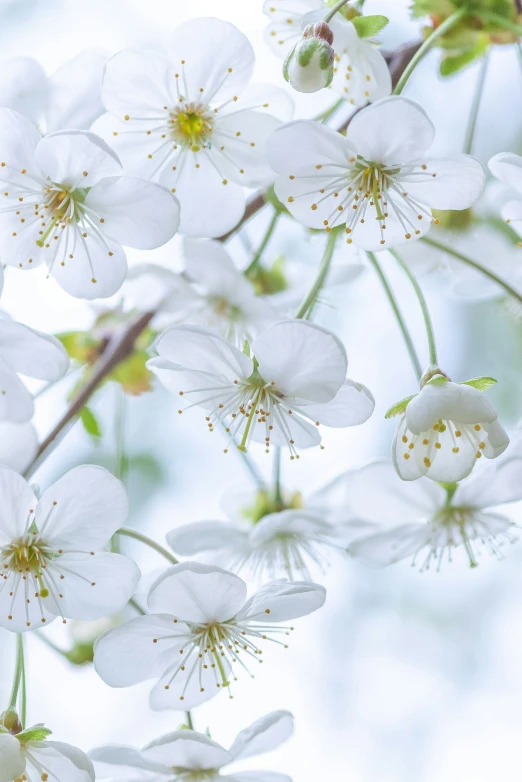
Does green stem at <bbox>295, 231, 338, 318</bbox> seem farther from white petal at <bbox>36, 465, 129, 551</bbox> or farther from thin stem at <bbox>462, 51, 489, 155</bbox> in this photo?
thin stem at <bbox>462, 51, 489, 155</bbox>

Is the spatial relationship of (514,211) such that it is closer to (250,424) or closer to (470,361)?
(250,424)

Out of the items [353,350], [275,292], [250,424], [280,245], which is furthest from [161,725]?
[250,424]

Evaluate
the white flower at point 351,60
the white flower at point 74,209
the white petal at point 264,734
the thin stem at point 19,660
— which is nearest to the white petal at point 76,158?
the white flower at point 74,209

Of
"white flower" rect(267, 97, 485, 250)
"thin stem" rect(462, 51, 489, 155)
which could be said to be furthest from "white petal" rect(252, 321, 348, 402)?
"thin stem" rect(462, 51, 489, 155)

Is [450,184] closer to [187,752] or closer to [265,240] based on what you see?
[265,240]

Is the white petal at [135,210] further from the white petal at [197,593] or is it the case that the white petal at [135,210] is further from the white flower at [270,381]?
the white petal at [197,593]
